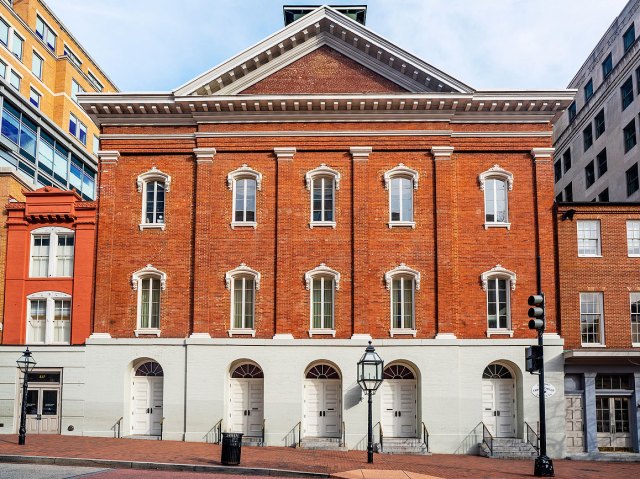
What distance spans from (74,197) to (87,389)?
7383 millimetres

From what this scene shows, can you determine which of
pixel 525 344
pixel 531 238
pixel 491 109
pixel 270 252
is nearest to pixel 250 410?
pixel 270 252

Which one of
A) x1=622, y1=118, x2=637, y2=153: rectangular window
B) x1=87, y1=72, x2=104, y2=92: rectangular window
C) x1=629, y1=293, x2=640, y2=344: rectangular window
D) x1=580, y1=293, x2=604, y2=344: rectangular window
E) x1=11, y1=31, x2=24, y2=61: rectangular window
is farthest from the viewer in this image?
x1=87, y1=72, x2=104, y2=92: rectangular window

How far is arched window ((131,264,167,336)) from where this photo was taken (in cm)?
2997

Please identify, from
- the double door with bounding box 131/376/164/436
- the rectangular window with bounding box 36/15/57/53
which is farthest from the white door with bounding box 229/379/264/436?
the rectangular window with bounding box 36/15/57/53

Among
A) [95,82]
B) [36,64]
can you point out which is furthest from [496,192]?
[95,82]

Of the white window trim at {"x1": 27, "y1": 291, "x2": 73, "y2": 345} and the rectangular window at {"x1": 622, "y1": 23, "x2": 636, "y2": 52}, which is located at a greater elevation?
the rectangular window at {"x1": 622, "y1": 23, "x2": 636, "y2": 52}

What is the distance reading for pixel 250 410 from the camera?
29.3 m

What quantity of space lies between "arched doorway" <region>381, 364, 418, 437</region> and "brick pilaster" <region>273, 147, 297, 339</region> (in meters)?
4.00

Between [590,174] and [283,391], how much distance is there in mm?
29962

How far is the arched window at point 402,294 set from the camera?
29578mm

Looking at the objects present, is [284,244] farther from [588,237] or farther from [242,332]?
[588,237]

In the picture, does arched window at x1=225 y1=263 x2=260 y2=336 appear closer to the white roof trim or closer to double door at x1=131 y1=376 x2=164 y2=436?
the white roof trim

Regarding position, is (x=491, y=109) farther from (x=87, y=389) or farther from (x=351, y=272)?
(x=87, y=389)

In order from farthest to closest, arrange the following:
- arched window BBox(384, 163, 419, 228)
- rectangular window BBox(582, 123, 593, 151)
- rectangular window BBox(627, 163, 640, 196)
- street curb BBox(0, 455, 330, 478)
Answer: rectangular window BBox(582, 123, 593, 151)
rectangular window BBox(627, 163, 640, 196)
arched window BBox(384, 163, 419, 228)
street curb BBox(0, 455, 330, 478)
